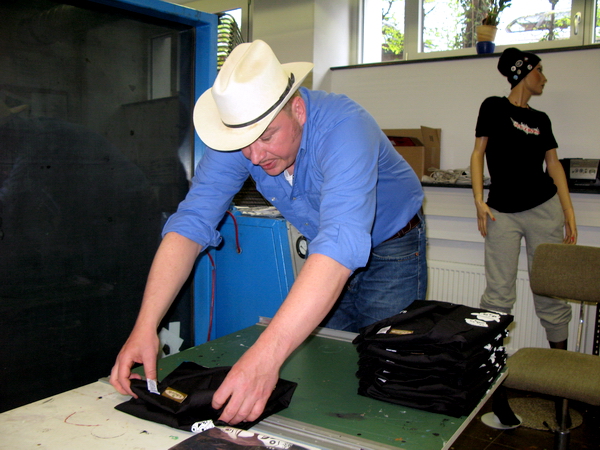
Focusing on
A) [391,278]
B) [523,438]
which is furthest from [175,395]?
[523,438]

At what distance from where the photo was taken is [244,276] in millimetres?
2010

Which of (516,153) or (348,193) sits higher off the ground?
(516,153)

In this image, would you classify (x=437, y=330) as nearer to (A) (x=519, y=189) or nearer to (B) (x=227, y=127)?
(B) (x=227, y=127)

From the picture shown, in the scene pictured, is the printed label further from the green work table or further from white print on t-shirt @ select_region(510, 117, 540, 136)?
white print on t-shirt @ select_region(510, 117, 540, 136)

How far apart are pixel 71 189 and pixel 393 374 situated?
1.20m

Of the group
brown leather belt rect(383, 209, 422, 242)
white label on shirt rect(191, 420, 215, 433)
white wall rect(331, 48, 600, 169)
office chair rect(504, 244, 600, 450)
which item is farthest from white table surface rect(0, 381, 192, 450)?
white wall rect(331, 48, 600, 169)

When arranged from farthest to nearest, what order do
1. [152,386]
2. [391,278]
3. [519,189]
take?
[519,189] < [391,278] < [152,386]

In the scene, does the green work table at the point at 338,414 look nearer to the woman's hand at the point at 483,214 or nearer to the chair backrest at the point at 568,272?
the chair backrest at the point at 568,272

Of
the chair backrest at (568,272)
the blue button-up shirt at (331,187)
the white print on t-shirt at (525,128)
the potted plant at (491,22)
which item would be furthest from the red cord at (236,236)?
the potted plant at (491,22)

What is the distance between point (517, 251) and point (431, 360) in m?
1.83

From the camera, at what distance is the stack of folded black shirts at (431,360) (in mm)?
1013

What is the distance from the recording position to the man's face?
1.16 meters

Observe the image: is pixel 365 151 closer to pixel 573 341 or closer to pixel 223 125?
pixel 223 125

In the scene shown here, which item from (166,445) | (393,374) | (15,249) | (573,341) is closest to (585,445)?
(573,341)
